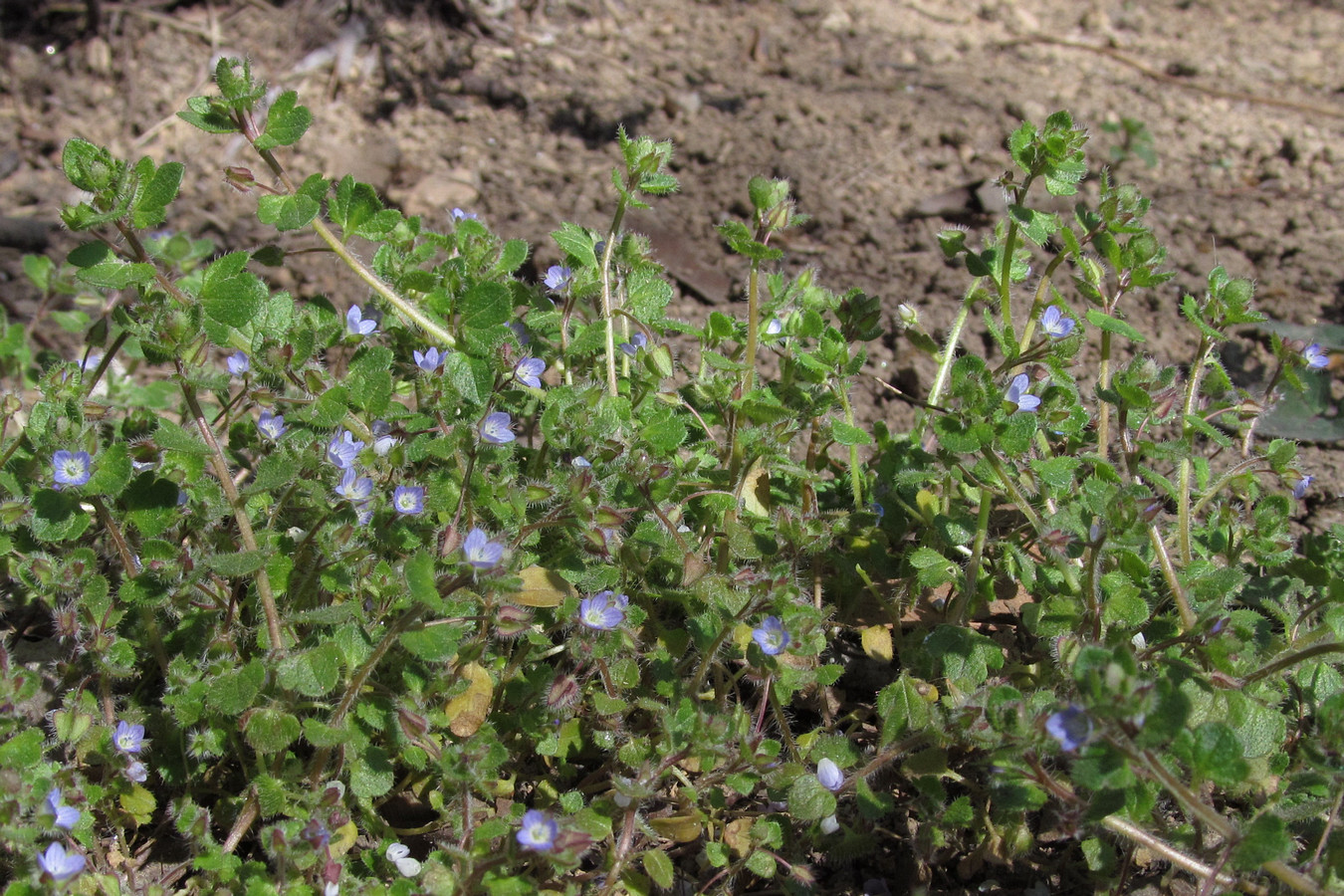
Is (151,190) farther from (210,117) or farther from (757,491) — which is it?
(757,491)

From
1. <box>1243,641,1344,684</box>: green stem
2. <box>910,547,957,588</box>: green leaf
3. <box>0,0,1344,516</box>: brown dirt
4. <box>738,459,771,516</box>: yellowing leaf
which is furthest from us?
<box>0,0,1344,516</box>: brown dirt

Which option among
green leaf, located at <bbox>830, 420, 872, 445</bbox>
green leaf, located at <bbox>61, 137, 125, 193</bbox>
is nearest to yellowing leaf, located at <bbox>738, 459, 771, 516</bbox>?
green leaf, located at <bbox>830, 420, 872, 445</bbox>

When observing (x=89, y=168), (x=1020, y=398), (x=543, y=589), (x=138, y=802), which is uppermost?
(x=89, y=168)

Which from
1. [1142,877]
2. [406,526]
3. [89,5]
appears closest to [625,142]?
[406,526]

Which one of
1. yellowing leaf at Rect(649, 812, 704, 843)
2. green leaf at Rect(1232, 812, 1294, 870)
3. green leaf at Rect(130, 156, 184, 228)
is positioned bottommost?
yellowing leaf at Rect(649, 812, 704, 843)

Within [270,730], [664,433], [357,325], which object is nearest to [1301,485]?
[664,433]

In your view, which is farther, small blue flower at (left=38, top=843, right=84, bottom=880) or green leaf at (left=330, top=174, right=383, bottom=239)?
green leaf at (left=330, top=174, right=383, bottom=239)

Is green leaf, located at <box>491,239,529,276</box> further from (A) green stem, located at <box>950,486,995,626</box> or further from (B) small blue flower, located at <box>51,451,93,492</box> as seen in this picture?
(A) green stem, located at <box>950,486,995,626</box>
